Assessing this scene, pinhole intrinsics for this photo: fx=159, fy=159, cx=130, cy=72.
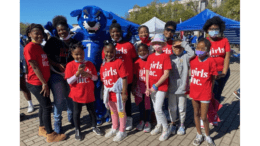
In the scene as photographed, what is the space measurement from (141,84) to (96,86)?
1011 mm

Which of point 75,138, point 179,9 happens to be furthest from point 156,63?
point 179,9

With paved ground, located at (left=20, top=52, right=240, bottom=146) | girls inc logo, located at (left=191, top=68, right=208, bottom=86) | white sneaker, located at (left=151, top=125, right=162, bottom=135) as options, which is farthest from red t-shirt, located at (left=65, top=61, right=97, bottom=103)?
girls inc logo, located at (left=191, top=68, right=208, bottom=86)

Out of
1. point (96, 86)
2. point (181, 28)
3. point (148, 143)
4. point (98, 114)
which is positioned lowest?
point (148, 143)

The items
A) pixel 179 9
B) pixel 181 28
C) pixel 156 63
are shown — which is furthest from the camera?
pixel 179 9

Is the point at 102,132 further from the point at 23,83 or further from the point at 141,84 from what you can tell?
the point at 23,83

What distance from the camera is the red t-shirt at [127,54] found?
9.60 ft

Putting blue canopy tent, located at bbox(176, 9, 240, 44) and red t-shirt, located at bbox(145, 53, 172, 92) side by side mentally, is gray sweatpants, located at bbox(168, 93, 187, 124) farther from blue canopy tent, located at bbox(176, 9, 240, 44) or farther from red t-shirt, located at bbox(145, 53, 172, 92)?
blue canopy tent, located at bbox(176, 9, 240, 44)

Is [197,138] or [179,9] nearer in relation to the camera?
[197,138]

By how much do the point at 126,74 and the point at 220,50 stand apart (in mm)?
1775

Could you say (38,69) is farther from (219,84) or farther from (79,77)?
(219,84)

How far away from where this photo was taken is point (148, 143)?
281 centimetres

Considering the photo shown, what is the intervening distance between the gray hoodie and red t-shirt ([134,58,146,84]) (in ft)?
1.68

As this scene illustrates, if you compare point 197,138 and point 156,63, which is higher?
point 156,63

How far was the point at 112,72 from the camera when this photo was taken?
2.68m
